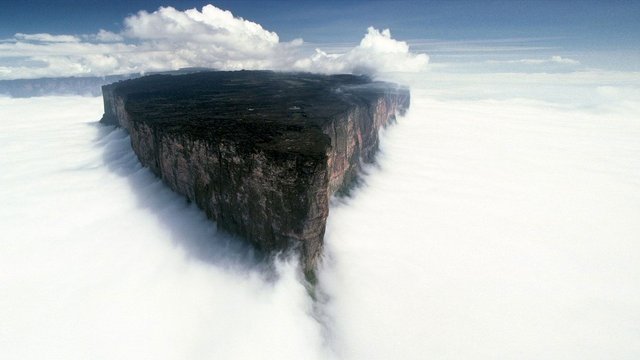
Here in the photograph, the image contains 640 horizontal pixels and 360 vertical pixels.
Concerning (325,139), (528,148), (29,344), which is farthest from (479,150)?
(29,344)

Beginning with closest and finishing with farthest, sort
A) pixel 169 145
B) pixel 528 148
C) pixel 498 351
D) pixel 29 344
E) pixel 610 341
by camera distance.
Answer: pixel 29 344 → pixel 498 351 → pixel 610 341 → pixel 169 145 → pixel 528 148

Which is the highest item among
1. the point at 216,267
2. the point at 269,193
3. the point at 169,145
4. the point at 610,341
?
the point at 169,145

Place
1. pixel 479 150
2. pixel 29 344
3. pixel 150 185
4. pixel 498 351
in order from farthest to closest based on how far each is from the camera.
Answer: pixel 479 150 → pixel 150 185 → pixel 498 351 → pixel 29 344

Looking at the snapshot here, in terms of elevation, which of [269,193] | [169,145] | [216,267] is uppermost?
[169,145]

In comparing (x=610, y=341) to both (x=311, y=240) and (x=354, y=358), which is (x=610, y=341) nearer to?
(x=354, y=358)

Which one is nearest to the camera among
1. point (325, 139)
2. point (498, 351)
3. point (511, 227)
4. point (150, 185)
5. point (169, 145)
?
point (498, 351)

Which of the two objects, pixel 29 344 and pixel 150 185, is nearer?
pixel 29 344

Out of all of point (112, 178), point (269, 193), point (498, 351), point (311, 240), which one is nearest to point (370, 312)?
point (311, 240)

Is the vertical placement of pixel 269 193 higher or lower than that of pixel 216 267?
higher

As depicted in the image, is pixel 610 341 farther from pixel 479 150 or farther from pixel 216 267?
pixel 479 150
